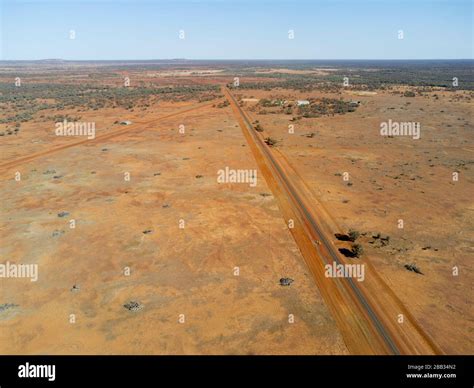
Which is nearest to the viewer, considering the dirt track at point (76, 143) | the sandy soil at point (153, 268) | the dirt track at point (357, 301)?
the dirt track at point (357, 301)

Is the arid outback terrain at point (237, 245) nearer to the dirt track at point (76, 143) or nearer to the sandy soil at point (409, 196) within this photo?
the sandy soil at point (409, 196)

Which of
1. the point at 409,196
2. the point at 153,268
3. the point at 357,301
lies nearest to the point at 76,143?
the point at 153,268

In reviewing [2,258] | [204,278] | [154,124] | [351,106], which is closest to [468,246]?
[204,278]

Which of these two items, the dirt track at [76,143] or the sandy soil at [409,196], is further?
the dirt track at [76,143]

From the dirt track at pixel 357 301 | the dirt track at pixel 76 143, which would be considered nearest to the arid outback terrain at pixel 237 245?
the dirt track at pixel 357 301

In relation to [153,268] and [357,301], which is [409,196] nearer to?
[357,301]

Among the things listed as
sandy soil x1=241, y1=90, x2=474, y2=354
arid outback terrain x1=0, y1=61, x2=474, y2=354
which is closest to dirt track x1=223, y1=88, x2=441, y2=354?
arid outback terrain x1=0, y1=61, x2=474, y2=354

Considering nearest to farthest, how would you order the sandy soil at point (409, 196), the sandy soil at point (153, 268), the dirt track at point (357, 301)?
the dirt track at point (357, 301), the sandy soil at point (153, 268), the sandy soil at point (409, 196)
